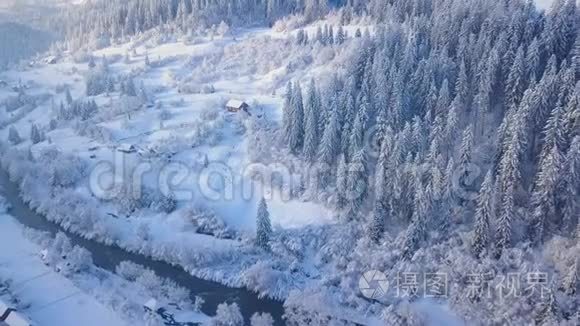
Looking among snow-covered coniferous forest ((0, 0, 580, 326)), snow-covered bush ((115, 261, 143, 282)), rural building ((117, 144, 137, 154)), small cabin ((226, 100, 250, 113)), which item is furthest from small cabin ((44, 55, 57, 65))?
snow-covered bush ((115, 261, 143, 282))

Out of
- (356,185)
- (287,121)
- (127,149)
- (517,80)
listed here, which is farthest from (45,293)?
(517,80)

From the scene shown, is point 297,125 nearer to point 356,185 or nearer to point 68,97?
point 356,185

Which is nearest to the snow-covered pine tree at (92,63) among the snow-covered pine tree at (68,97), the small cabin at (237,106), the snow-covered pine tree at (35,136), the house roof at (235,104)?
the snow-covered pine tree at (68,97)

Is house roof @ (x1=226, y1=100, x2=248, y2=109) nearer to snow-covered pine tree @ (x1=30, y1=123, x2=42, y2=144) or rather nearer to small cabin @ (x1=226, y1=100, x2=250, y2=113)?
small cabin @ (x1=226, y1=100, x2=250, y2=113)

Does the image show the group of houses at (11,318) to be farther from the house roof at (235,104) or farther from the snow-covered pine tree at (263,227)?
the house roof at (235,104)

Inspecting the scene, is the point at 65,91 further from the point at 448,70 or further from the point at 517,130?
the point at 517,130

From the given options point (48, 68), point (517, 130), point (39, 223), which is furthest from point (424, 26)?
point (48, 68)
